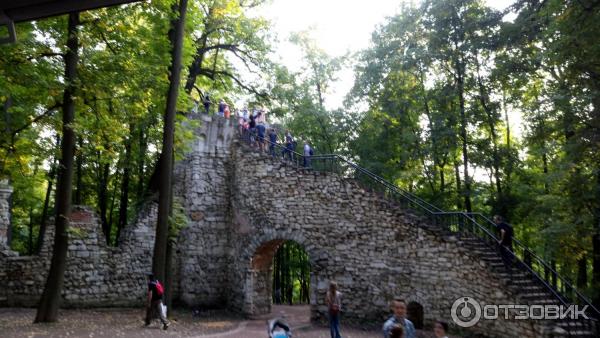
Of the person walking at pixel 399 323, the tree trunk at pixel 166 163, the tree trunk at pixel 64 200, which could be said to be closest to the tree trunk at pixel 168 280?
the tree trunk at pixel 166 163

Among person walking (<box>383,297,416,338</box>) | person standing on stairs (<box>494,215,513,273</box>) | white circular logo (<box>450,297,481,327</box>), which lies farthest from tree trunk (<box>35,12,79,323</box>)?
person standing on stairs (<box>494,215,513,273</box>)

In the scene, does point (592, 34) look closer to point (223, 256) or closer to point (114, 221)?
point (223, 256)

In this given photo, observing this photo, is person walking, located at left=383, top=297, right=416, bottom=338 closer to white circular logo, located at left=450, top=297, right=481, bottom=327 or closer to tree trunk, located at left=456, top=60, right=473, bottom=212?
white circular logo, located at left=450, top=297, right=481, bottom=327

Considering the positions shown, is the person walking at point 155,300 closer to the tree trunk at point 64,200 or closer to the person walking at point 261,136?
the tree trunk at point 64,200

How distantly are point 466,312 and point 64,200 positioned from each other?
36.2 feet

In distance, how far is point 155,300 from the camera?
11.6 meters

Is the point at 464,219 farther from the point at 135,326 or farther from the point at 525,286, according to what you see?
the point at 135,326

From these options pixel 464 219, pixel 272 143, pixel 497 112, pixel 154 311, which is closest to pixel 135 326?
pixel 154 311

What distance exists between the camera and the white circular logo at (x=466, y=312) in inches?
454

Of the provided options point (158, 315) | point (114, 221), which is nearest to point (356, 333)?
point (158, 315)

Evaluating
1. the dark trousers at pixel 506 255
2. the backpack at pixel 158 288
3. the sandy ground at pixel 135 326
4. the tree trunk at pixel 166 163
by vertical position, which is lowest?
the sandy ground at pixel 135 326

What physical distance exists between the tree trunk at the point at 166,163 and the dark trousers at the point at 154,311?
26.1 inches

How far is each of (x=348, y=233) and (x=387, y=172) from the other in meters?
6.27

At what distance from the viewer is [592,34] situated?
9719mm
